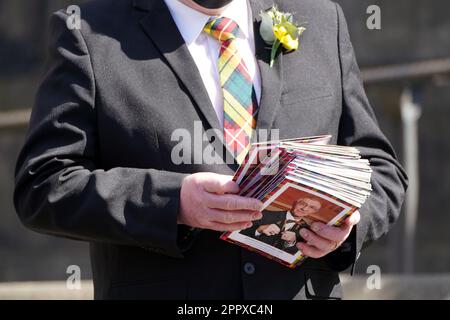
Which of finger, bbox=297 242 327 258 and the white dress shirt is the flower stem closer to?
the white dress shirt

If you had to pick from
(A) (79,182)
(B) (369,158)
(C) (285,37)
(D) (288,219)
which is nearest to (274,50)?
(C) (285,37)

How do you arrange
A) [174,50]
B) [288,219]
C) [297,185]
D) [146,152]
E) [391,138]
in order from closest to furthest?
[297,185]
[288,219]
[146,152]
[174,50]
[391,138]

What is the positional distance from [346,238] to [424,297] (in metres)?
1.93

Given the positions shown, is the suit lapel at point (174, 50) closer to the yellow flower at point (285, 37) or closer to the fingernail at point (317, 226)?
the yellow flower at point (285, 37)

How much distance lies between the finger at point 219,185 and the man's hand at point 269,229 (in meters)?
0.17

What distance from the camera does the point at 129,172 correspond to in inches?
132

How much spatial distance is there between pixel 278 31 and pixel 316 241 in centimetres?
65

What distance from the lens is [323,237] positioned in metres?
3.27

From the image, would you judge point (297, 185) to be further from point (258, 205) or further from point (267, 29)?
point (267, 29)

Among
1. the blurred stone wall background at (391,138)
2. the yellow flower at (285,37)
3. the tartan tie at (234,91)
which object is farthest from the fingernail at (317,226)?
the blurred stone wall background at (391,138)

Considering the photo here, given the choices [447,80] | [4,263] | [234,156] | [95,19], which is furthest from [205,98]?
[4,263]

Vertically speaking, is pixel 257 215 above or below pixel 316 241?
above

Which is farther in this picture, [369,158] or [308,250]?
[369,158]

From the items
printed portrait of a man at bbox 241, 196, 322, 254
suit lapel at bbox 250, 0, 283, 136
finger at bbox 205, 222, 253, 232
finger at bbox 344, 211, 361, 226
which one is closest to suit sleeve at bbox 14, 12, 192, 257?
finger at bbox 205, 222, 253, 232
